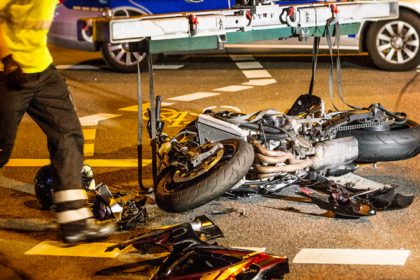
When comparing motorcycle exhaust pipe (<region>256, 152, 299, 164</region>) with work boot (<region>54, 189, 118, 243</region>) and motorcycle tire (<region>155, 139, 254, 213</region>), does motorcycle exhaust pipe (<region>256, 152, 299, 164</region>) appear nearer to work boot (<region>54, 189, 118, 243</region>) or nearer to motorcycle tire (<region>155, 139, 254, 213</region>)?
motorcycle tire (<region>155, 139, 254, 213</region>)

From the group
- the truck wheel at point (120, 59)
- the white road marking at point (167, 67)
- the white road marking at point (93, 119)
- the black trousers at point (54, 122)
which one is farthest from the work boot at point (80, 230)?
the white road marking at point (167, 67)

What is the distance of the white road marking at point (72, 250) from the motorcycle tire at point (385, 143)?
7.16 feet

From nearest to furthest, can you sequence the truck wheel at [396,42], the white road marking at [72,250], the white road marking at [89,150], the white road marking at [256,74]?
the white road marking at [72,250] → the white road marking at [89,150] → the truck wheel at [396,42] → the white road marking at [256,74]

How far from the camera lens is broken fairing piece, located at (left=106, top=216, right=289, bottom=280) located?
10.2 feet

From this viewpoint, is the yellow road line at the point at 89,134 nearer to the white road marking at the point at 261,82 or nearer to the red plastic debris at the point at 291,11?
the red plastic debris at the point at 291,11

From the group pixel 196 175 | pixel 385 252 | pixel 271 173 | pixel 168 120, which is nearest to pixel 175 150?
pixel 196 175

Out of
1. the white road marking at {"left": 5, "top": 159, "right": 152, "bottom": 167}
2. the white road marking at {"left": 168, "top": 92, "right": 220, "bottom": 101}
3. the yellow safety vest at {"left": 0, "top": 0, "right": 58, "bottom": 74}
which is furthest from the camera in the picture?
the white road marking at {"left": 168, "top": 92, "right": 220, "bottom": 101}

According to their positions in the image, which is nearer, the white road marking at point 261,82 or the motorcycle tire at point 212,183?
the motorcycle tire at point 212,183

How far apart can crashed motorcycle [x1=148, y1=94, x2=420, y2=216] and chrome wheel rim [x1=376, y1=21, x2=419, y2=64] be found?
458cm

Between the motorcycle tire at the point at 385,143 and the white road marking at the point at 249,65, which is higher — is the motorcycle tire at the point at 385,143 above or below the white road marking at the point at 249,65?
below

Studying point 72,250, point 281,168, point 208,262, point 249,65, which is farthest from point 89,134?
point 249,65

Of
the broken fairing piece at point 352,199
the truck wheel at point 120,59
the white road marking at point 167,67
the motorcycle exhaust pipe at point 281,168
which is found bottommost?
the broken fairing piece at point 352,199

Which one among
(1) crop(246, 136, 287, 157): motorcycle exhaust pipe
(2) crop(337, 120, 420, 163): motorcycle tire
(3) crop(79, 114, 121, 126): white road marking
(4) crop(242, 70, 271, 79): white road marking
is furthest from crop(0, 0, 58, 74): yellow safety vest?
(4) crop(242, 70, 271, 79): white road marking

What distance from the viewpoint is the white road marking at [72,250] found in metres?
3.71
